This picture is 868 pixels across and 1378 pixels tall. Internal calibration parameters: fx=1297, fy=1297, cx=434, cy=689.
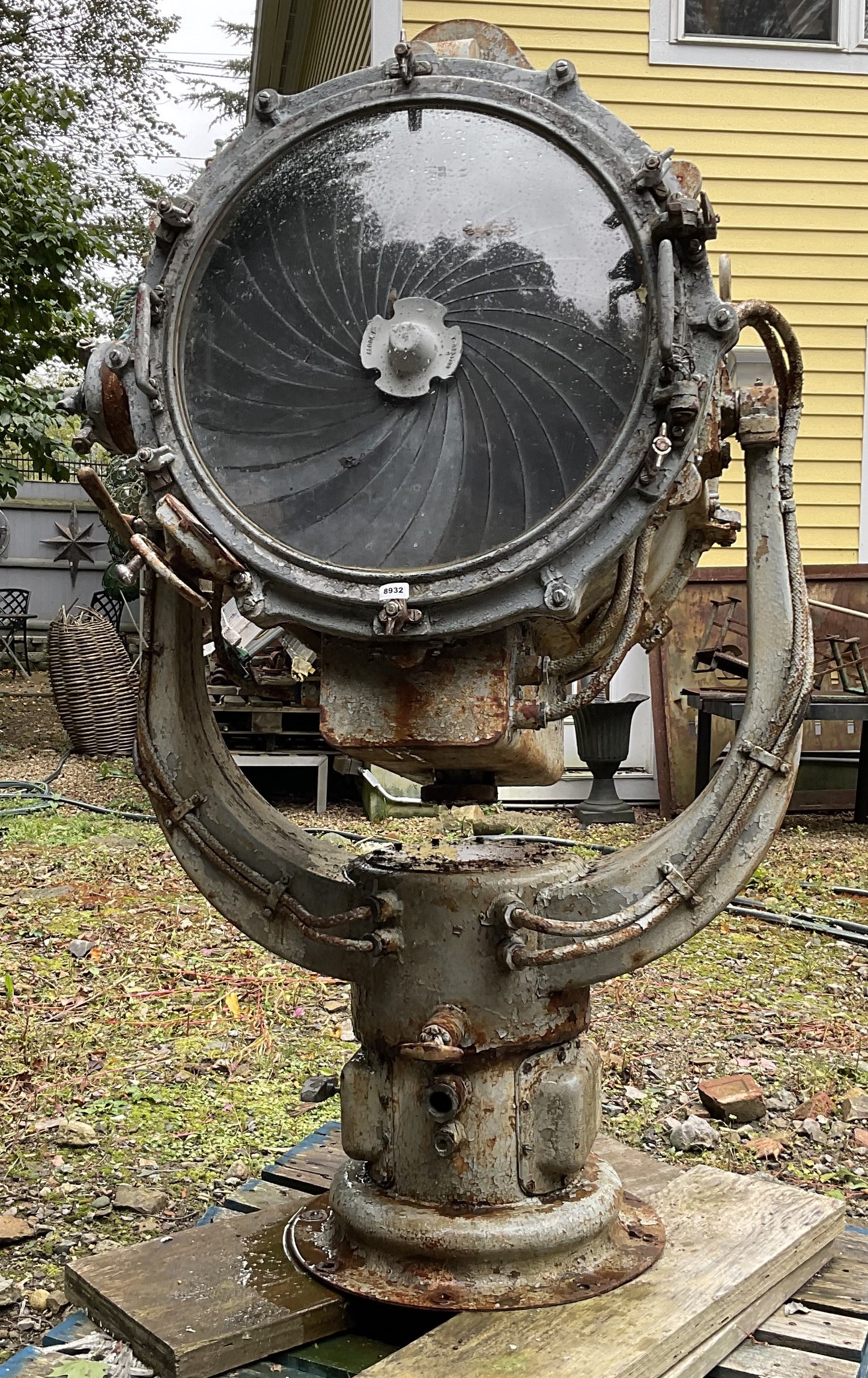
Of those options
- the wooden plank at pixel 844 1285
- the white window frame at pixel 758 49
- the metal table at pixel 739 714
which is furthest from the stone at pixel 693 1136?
the white window frame at pixel 758 49

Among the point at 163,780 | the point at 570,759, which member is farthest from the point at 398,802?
the point at 163,780

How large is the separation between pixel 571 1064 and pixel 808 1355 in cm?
49

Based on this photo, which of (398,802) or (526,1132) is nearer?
(526,1132)

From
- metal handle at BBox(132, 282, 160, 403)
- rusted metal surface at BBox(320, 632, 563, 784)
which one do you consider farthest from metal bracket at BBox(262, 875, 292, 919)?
metal handle at BBox(132, 282, 160, 403)

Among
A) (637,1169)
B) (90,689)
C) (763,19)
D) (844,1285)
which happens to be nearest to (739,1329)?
(844,1285)

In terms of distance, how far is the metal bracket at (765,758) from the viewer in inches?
76.3

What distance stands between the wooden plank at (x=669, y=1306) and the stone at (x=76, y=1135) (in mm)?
1567

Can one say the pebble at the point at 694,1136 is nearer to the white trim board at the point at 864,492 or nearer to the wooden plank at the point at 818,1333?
the wooden plank at the point at 818,1333

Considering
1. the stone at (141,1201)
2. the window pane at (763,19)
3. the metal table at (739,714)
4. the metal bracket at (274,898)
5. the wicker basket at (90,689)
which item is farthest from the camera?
the wicker basket at (90,689)

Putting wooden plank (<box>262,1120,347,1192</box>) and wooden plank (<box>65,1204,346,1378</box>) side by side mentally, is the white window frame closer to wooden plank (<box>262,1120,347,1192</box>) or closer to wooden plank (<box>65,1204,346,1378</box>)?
wooden plank (<box>262,1120,347,1192</box>)

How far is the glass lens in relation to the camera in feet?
5.80

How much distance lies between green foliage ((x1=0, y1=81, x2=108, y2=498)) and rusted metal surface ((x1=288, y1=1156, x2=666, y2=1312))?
773cm

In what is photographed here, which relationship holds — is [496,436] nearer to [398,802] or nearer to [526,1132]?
[526,1132]

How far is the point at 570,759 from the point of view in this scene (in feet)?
25.1
